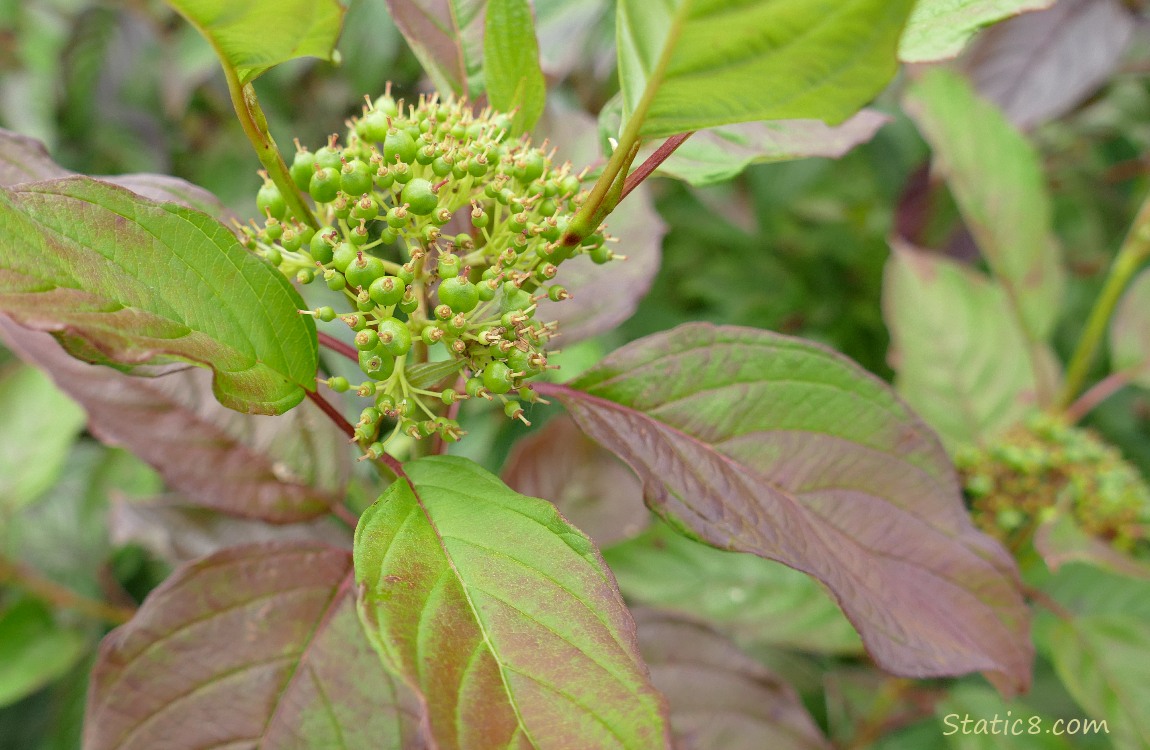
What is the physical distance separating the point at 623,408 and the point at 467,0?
0.52 m

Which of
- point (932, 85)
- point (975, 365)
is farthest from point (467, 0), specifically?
point (975, 365)

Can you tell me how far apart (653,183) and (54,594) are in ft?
5.97

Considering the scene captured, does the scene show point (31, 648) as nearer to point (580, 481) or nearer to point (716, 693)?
point (580, 481)

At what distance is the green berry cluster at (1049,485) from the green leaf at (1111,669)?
0.15 metres

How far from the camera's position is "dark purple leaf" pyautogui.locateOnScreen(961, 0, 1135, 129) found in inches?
66.6

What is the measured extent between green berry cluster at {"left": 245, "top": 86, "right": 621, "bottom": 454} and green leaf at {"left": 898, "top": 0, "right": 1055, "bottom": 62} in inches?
13.4

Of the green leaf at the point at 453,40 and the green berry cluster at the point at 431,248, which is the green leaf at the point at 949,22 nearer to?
the green berry cluster at the point at 431,248

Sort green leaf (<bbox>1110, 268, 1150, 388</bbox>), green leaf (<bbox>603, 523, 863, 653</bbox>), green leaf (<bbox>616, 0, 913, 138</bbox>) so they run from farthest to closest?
Result: green leaf (<bbox>1110, 268, 1150, 388</bbox>) → green leaf (<bbox>603, 523, 863, 653</bbox>) → green leaf (<bbox>616, 0, 913, 138</bbox>)

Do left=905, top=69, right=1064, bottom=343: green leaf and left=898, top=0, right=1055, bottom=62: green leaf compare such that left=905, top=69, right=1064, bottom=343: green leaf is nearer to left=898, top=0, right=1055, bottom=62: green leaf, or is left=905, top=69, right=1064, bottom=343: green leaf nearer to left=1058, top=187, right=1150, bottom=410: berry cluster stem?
left=1058, top=187, right=1150, bottom=410: berry cluster stem

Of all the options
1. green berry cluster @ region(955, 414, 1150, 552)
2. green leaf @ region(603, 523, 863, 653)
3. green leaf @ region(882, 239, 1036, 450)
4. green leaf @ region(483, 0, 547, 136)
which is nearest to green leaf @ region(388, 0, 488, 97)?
green leaf @ region(483, 0, 547, 136)

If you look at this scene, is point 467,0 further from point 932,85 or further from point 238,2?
point 932,85

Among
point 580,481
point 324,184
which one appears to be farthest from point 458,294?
point 580,481

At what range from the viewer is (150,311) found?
2.01 feet

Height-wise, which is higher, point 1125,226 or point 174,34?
point 174,34
